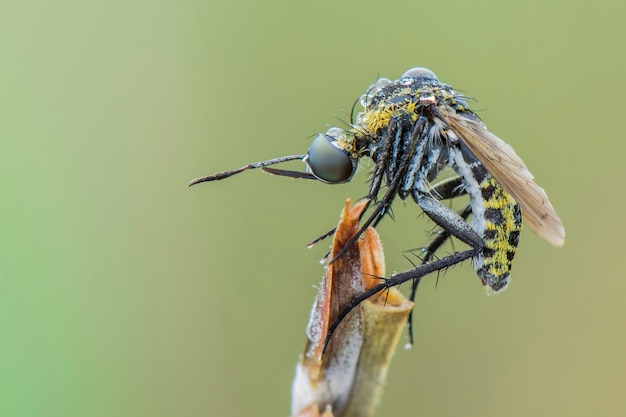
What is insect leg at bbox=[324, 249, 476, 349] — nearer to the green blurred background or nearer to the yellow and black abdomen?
the yellow and black abdomen

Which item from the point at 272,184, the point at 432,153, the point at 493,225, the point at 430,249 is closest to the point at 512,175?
the point at 493,225

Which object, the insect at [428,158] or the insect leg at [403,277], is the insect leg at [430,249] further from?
the insect leg at [403,277]

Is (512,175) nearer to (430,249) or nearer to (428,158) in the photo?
(428,158)

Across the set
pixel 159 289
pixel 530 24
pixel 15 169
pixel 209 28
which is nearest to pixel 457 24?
pixel 530 24

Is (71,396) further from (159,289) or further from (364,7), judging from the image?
(364,7)

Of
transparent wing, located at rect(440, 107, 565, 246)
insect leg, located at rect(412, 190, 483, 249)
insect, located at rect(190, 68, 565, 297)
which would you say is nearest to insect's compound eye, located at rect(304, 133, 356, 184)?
insect, located at rect(190, 68, 565, 297)

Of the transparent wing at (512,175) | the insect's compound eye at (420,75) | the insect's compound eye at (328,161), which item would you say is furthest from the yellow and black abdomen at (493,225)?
the insect's compound eye at (328,161)
